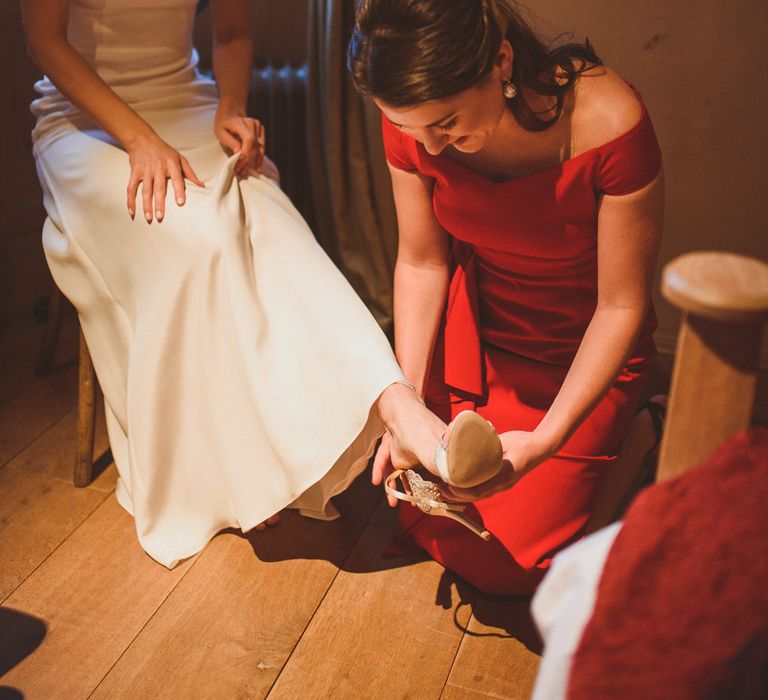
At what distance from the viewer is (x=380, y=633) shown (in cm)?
137

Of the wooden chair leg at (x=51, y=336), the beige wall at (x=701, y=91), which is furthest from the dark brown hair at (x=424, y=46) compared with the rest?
the wooden chair leg at (x=51, y=336)

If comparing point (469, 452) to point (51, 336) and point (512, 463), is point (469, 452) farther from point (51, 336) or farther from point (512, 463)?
point (51, 336)

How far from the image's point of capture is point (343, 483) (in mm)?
1487

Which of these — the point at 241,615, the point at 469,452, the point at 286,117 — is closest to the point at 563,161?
the point at 469,452

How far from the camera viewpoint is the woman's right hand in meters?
1.46

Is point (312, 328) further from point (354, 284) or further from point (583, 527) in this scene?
point (354, 284)

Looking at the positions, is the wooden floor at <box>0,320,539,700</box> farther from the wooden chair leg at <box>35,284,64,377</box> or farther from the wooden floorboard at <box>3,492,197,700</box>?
the wooden chair leg at <box>35,284,64,377</box>

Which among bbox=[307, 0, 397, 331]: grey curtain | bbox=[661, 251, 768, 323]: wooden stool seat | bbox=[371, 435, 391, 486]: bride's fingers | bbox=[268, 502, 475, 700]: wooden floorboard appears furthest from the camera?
bbox=[307, 0, 397, 331]: grey curtain

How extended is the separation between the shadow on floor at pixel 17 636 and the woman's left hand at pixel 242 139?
0.85m

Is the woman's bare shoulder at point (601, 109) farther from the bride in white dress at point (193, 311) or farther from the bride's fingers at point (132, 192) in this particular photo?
the bride's fingers at point (132, 192)

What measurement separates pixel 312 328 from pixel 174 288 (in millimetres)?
247

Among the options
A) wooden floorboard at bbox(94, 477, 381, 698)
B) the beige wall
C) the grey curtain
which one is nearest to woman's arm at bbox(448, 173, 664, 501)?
wooden floorboard at bbox(94, 477, 381, 698)

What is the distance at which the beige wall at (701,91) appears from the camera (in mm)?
1902

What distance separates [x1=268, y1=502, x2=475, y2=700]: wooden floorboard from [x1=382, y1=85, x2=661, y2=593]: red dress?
6 cm
